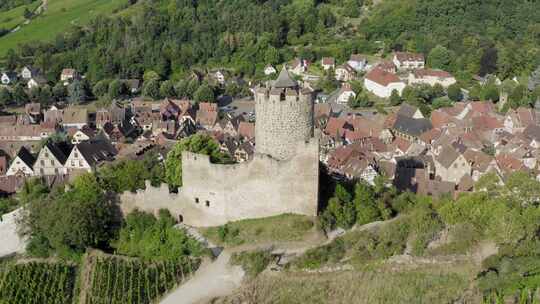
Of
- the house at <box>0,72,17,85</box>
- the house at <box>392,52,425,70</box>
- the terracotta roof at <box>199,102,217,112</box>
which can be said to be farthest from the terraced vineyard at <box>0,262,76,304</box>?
the house at <box>0,72,17,85</box>

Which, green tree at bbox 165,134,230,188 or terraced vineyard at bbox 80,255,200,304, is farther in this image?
green tree at bbox 165,134,230,188

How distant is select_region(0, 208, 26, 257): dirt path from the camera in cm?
3192

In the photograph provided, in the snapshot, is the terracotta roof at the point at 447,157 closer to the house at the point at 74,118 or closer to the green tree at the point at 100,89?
the house at the point at 74,118

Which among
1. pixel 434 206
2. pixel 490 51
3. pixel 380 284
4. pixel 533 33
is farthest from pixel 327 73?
pixel 380 284

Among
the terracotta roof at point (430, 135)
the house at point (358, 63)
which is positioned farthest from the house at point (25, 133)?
the house at point (358, 63)

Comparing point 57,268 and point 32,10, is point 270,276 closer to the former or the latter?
point 57,268

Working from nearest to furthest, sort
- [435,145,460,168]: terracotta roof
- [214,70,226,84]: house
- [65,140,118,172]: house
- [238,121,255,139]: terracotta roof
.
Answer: [435,145,460,168]: terracotta roof → [65,140,118,172]: house → [238,121,255,139]: terracotta roof → [214,70,226,84]: house

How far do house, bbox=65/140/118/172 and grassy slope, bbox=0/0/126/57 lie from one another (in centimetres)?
6483

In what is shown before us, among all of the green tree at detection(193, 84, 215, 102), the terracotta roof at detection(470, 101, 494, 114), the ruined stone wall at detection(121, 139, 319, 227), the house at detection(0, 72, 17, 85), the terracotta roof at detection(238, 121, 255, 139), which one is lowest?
the house at detection(0, 72, 17, 85)

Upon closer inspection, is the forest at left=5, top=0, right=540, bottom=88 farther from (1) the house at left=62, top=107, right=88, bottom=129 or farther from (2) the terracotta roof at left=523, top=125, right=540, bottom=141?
(2) the terracotta roof at left=523, top=125, right=540, bottom=141

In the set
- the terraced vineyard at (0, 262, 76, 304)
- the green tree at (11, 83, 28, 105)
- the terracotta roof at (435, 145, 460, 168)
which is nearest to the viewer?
the terraced vineyard at (0, 262, 76, 304)

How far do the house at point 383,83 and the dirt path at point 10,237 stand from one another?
175 feet

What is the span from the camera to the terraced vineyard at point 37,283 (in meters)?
27.0

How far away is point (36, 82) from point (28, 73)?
4188 millimetres
